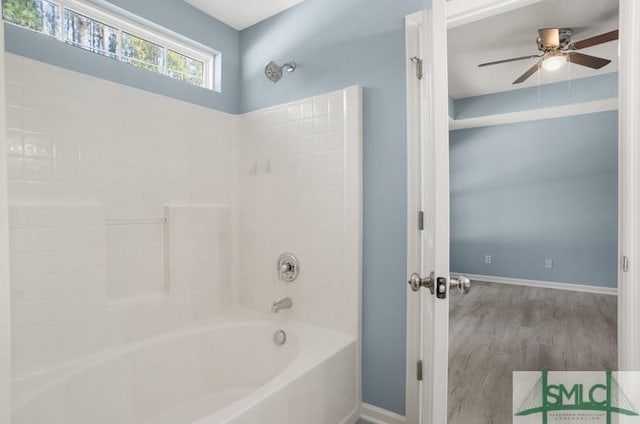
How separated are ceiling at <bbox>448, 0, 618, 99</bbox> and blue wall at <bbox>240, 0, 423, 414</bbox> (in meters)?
1.56

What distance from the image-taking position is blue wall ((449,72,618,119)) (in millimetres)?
3949

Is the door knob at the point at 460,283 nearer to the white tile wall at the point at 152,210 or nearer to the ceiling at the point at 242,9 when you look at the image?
the white tile wall at the point at 152,210

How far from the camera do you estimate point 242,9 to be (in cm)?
226

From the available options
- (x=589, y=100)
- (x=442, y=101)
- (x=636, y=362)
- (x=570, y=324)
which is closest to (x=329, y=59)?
(x=442, y=101)

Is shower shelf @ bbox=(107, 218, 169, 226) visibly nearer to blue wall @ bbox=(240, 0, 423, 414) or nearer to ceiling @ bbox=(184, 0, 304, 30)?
blue wall @ bbox=(240, 0, 423, 414)

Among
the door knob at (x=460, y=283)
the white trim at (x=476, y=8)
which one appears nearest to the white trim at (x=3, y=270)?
the door knob at (x=460, y=283)

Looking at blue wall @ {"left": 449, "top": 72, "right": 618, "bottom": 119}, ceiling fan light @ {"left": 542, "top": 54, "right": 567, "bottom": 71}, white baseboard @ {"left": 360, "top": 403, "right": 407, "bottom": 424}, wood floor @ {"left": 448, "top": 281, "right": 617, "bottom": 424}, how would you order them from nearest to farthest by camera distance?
1. white baseboard @ {"left": 360, "top": 403, "right": 407, "bottom": 424}
2. wood floor @ {"left": 448, "top": 281, "right": 617, "bottom": 424}
3. ceiling fan light @ {"left": 542, "top": 54, "right": 567, "bottom": 71}
4. blue wall @ {"left": 449, "top": 72, "right": 618, "bottom": 119}

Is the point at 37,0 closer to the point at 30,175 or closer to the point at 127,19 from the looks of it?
the point at 127,19

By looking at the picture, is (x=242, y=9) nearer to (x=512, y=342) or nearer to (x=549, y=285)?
(x=512, y=342)

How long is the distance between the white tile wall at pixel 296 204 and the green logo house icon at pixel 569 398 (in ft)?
4.01

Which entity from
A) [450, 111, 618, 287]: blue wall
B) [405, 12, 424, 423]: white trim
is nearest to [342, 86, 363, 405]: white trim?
[405, 12, 424, 423]: white trim

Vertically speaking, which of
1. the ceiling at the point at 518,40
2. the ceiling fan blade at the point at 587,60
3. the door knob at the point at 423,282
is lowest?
the door knob at the point at 423,282

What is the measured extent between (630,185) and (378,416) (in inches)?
63.9

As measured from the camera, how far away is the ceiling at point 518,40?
2.70 meters
